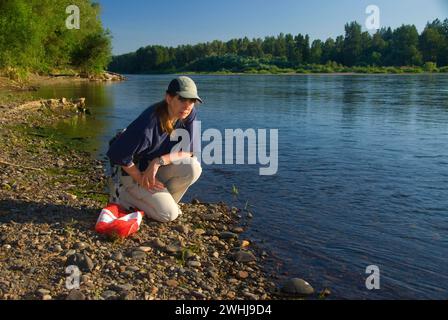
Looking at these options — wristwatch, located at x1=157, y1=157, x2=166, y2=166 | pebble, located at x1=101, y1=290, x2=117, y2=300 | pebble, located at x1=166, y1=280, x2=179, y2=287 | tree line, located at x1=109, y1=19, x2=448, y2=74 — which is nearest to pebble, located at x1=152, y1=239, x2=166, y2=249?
pebble, located at x1=166, y1=280, x2=179, y2=287

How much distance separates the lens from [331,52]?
146 metres

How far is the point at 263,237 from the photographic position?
279 inches

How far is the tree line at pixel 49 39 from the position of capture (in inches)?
1244

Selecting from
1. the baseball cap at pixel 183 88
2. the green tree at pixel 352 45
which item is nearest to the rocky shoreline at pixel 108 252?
the baseball cap at pixel 183 88

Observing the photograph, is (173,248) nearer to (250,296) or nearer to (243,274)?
(243,274)

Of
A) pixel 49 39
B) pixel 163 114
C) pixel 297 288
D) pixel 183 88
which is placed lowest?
pixel 297 288

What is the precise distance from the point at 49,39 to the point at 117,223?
5177cm

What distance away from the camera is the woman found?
5.91 m

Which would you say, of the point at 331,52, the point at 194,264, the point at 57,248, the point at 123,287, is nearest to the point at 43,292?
the point at 123,287

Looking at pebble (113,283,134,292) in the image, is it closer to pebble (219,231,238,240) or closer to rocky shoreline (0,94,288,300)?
rocky shoreline (0,94,288,300)

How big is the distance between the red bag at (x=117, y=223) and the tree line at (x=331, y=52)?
121647 millimetres

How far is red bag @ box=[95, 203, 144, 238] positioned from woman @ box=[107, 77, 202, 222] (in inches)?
14.9

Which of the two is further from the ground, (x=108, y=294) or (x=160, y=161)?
(x=160, y=161)
